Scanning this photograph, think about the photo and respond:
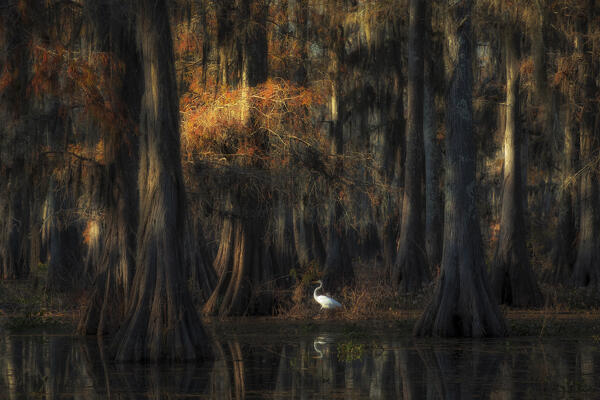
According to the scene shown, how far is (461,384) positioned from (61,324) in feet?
42.8

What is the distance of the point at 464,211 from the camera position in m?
20.0

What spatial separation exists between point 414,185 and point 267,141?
7502mm

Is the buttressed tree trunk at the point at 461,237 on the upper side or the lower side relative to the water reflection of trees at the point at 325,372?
upper

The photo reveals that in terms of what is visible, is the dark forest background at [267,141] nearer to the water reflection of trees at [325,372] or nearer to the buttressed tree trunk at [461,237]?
the buttressed tree trunk at [461,237]

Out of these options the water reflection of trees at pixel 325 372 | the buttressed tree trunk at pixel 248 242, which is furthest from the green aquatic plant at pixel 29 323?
the water reflection of trees at pixel 325 372

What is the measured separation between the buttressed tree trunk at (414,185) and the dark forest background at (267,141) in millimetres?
62

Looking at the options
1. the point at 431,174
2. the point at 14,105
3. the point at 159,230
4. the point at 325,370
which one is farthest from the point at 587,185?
the point at 14,105

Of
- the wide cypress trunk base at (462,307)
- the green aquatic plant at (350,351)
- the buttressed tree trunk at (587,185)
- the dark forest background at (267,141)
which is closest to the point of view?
the green aquatic plant at (350,351)

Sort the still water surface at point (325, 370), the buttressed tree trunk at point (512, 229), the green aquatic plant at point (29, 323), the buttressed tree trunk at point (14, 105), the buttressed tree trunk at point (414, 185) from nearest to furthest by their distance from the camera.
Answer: the still water surface at point (325, 370) → the buttressed tree trunk at point (14, 105) → the green aquatic plant at point (29, 323) → the buttressed tree trunk at point (512, 229) → the buttressed tree trunk at point (414, 185)

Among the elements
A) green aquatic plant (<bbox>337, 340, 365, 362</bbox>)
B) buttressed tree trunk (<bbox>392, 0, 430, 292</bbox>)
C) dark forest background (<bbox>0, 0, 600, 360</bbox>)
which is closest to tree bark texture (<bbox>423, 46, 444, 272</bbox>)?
dark forest background (<bbox>0, 0, 600, 360</bbox>)

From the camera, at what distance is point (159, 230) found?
1588 centimetres

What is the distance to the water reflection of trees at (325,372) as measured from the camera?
11914 millimetres

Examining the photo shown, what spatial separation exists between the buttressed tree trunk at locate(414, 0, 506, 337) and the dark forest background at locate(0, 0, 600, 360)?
0.11 ft

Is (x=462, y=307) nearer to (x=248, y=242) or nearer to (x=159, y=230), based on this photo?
(x=159, y=230)
